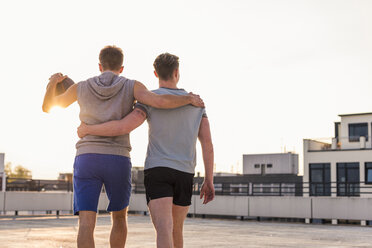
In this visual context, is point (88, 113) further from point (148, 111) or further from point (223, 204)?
point (223, 204)

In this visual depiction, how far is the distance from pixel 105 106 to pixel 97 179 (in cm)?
53

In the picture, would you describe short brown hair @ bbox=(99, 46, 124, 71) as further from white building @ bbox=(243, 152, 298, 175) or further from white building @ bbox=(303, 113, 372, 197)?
white building @ bbox=(243, 152, 298, 175)

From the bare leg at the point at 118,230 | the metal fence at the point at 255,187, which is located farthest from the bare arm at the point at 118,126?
the metal fence at the point at 255,187

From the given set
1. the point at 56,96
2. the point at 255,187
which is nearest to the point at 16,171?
the point at 255,187

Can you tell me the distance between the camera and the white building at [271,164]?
53312mm

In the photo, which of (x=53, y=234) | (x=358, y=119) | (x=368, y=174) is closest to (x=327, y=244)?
(x=53, y=234)

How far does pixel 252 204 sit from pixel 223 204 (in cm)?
114

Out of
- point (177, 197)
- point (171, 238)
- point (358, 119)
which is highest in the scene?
point (358, 119)

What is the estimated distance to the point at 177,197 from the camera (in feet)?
13.2

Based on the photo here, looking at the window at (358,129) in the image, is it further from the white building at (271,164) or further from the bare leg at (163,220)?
the bare leg at (163,220)

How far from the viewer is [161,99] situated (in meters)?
3.95

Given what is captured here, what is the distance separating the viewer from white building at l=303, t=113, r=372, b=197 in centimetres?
3872

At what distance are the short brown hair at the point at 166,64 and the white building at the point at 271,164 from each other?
163 ft

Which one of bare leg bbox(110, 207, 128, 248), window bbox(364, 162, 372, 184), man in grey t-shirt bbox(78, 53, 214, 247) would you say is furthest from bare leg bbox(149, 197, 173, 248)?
window bbox(364, 162, 372, 184)
